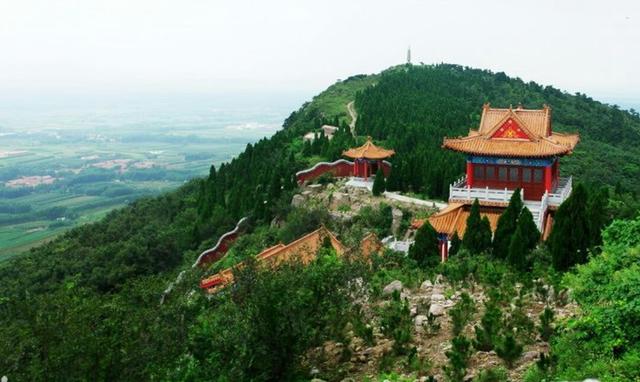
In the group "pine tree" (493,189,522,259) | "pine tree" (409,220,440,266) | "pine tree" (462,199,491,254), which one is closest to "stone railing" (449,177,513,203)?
"pine tree" (493,189,522,259)

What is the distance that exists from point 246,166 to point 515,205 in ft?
71.4

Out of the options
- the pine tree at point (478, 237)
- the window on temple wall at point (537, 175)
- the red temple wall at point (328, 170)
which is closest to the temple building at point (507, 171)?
the window on temple wall at point (537, 175)

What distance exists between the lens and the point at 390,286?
13.5 metres

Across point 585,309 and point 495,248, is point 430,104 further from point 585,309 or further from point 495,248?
point 585,309

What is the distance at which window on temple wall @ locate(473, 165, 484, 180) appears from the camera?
20.2 m

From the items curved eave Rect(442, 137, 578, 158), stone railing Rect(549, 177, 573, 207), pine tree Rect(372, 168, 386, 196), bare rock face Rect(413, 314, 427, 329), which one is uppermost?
curved eave Rect(442, 137, 578, 158)

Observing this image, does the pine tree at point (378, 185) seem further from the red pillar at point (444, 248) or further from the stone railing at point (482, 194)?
the red pillar at point (444, 248)

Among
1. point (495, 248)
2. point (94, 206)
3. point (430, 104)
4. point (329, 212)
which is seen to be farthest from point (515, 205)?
point (94, 206)

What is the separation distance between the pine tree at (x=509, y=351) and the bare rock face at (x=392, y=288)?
3.88 metres

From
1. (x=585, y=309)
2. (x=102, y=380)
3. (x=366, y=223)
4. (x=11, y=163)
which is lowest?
(x=11, y=163)

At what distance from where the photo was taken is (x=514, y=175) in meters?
19.9

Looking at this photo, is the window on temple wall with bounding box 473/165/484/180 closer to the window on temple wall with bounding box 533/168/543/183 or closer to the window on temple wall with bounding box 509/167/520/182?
the window on temple wall with bounding box 509/167/520/182

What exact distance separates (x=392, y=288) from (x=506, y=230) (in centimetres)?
393

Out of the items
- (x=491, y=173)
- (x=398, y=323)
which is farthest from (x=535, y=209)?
(x=398, y=323)
